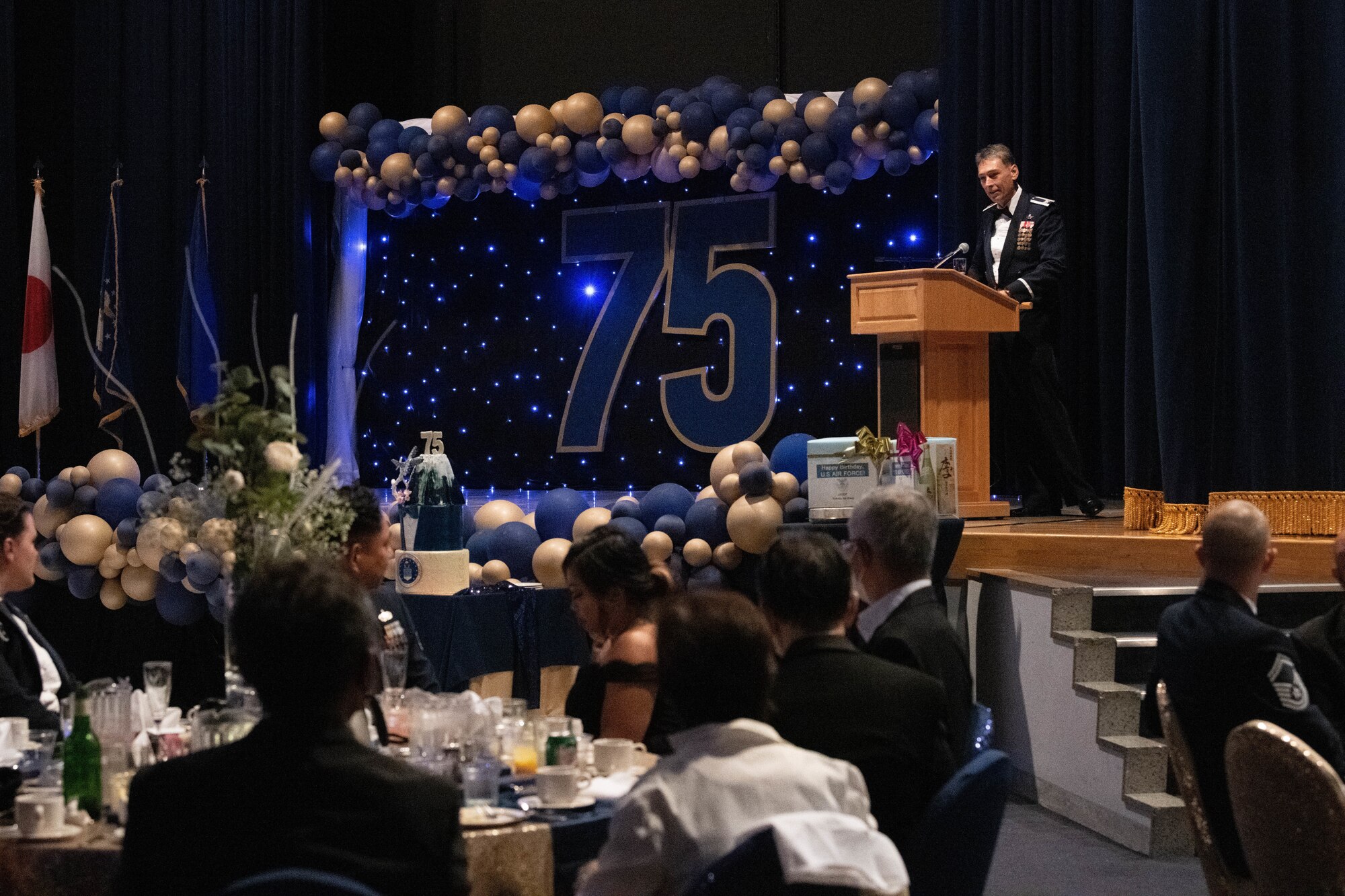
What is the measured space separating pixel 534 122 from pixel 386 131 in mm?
1057

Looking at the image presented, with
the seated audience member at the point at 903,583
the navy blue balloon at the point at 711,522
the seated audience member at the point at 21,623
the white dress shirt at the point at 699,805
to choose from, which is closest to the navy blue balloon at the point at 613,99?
the navy blue balloon at the point at 711,522

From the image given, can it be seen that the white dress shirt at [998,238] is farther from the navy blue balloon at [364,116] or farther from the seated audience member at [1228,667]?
the navy blue balloon at [364,116]

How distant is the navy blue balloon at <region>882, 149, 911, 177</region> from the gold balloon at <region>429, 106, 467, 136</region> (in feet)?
8.63

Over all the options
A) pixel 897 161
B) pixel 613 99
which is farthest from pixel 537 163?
pixel 897 161

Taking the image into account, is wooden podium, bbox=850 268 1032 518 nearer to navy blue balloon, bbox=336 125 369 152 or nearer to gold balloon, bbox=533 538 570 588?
gold balloon, bbox=533 538 570 588

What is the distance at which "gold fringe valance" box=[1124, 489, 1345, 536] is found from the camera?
5.96 metres

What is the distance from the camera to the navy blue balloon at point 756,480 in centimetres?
593

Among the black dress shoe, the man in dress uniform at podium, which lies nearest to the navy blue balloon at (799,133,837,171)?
the man in dress uniform at podium

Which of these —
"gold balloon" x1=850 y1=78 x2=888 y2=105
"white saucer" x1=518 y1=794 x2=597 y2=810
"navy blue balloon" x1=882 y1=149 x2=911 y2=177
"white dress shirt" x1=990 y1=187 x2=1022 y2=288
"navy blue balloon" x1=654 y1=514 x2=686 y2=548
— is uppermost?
"gold balloon" x1=850 y1=78 x2=888 y2=105

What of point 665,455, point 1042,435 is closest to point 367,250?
point 665,455

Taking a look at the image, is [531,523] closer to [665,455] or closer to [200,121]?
[665,455]

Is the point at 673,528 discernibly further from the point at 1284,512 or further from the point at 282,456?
the point at 282,456

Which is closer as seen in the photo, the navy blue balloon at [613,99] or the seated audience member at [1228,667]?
the seated audience member at [1228,667]

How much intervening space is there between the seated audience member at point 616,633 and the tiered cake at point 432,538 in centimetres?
246
